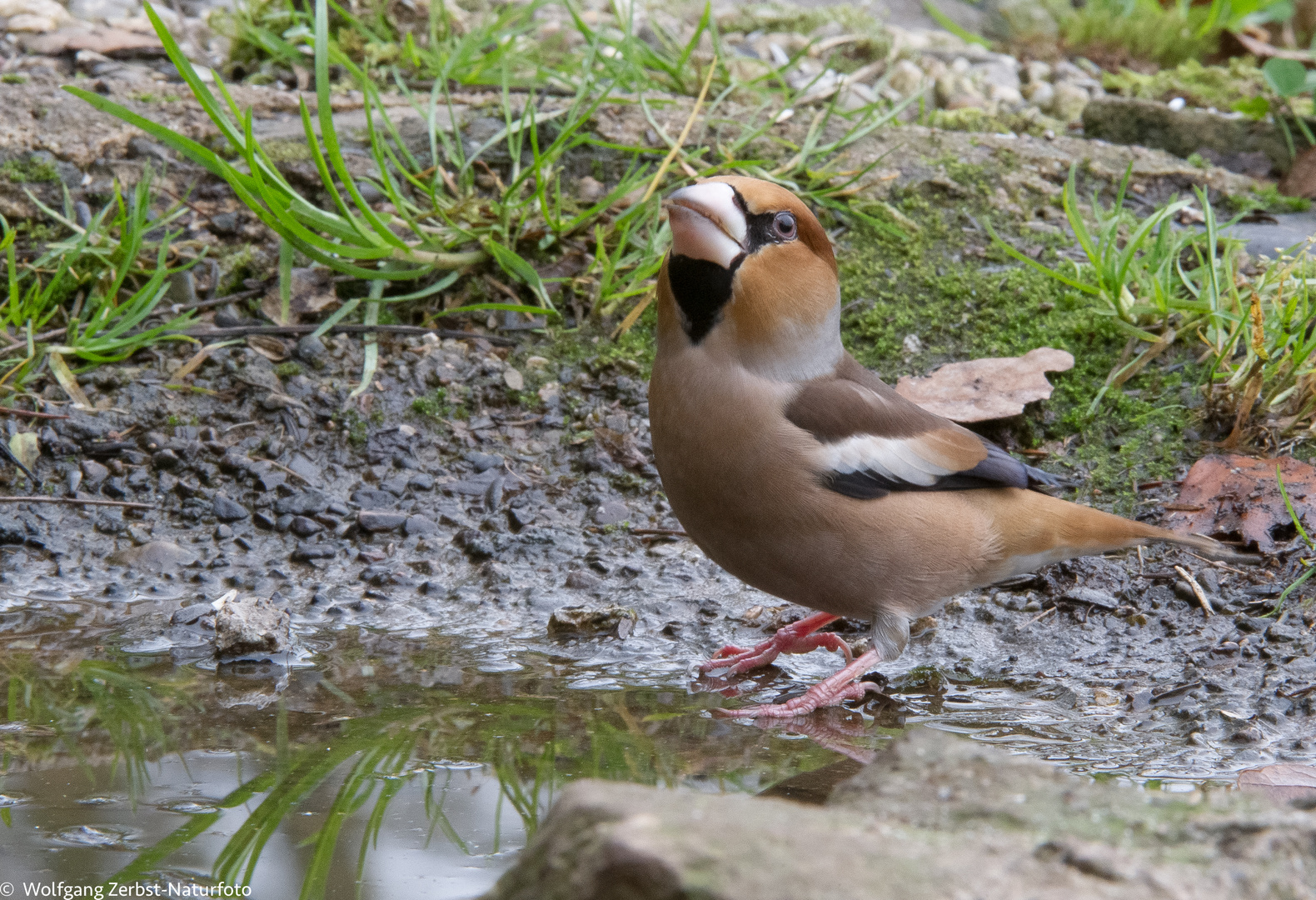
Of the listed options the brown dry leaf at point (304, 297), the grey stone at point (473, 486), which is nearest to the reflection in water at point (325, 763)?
the grey stone at point (473, 486)

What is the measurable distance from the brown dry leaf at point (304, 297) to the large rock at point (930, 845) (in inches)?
136

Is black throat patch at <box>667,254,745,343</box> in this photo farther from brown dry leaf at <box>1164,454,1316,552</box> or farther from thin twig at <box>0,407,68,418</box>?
thin twig at <box>0,407,68,418</box>

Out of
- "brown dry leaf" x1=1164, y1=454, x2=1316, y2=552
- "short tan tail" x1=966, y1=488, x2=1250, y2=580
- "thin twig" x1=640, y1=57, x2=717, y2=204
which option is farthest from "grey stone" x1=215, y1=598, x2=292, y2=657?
"brown dry leaf" x1=1164, y1=454, x2=1316, y2=552

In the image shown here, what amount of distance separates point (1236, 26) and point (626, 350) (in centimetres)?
531

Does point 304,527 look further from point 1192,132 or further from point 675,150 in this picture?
point 1192,132

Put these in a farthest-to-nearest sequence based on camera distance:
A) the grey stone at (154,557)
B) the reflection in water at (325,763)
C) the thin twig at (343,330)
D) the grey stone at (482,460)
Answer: the thin twig at (343,330)
the grey stone at (482,460)
the grey stone at (154,557)
the reflection in water at (325,763)

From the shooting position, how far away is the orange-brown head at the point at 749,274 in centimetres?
329

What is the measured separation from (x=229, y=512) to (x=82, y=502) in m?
0.48

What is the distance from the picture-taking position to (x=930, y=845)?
Result: 1722 mm

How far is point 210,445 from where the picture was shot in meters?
4.40

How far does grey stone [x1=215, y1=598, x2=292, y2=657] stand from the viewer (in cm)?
337

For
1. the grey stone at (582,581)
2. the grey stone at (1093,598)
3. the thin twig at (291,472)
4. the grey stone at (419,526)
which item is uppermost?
the thin twig at (291,472)

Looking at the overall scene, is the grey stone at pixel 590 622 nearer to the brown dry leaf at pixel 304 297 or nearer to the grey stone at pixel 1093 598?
Result: the grey stone at pixel 1093 598

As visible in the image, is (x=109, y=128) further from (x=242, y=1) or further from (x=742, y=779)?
(x=742, y=779)
